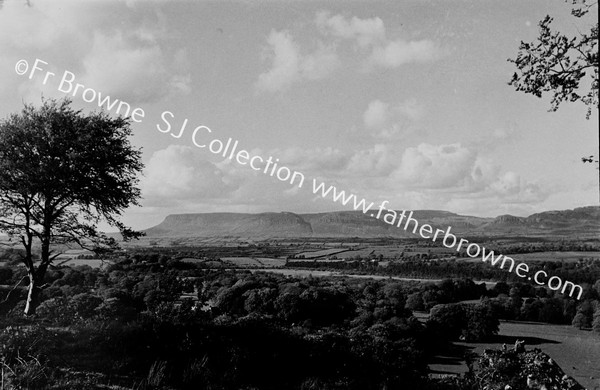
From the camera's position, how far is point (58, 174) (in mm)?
16828

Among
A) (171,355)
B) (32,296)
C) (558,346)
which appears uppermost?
(171,355)

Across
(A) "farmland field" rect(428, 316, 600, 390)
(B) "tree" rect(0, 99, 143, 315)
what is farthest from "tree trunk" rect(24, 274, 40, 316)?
(A) "farmland field" rect(428, 316, 600, 390)

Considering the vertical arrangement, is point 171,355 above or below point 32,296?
above

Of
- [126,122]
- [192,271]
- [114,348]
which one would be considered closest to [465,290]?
[192,271]

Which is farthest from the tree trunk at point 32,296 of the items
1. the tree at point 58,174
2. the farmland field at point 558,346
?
the farmland field at point 558,346

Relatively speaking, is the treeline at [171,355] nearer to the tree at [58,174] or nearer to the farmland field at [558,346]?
the tree at [58,174]

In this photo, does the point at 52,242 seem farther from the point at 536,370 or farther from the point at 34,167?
Result: the point at 536,370

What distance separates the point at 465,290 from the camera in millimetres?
85188

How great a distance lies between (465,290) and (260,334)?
8101 centimetres

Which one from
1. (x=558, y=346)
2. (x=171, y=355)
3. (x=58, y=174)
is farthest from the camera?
(x=558, y=346)

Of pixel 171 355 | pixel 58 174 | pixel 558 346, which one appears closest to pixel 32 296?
pixel 58 174

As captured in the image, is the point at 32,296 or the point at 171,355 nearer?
the point at 171,355

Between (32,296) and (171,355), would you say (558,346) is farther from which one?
(171,355)

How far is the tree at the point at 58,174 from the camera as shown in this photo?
55.3 ft
